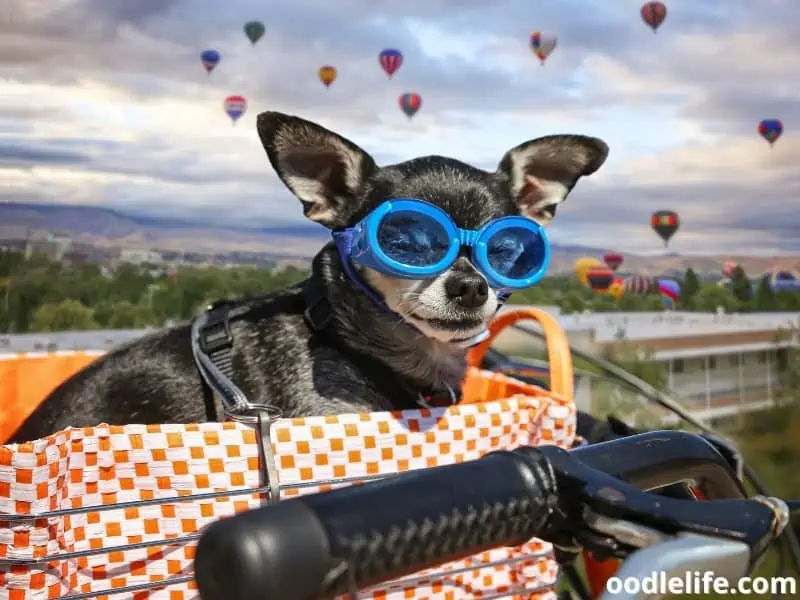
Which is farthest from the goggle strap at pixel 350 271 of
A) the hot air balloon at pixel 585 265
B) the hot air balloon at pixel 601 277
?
the hot air balloon at pixel 601 277

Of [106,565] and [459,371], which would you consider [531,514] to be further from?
[459,371]

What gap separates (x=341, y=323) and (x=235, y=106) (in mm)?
5253

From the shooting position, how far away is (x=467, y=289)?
136 cm

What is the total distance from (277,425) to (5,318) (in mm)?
3002

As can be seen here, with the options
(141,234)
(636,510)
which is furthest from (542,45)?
(636,510)

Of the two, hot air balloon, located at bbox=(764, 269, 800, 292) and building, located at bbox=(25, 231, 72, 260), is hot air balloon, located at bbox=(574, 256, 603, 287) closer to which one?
hot air balloon, located at bbox=(764, 269, 800, 292)

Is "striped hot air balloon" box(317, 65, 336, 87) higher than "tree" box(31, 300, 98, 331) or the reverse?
higher

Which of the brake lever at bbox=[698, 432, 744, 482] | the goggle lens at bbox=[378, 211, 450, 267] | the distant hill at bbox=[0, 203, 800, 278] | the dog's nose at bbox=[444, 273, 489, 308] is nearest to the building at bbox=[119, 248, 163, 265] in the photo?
the distant hill at bbox=[0, 203, 800, 278]

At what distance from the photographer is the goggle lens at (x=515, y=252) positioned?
1.18m

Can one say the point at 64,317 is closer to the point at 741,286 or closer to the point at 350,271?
the point at 350,271

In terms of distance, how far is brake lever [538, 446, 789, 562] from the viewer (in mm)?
482

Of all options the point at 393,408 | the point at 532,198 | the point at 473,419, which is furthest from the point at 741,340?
the point at 473,419

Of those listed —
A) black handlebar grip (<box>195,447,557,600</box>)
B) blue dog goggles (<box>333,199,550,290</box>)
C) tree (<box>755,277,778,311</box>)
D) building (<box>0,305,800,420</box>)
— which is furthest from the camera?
tree (<box>755,277,778,311</box>)

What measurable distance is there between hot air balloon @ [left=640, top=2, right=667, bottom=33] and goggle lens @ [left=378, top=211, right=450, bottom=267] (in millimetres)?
7678
